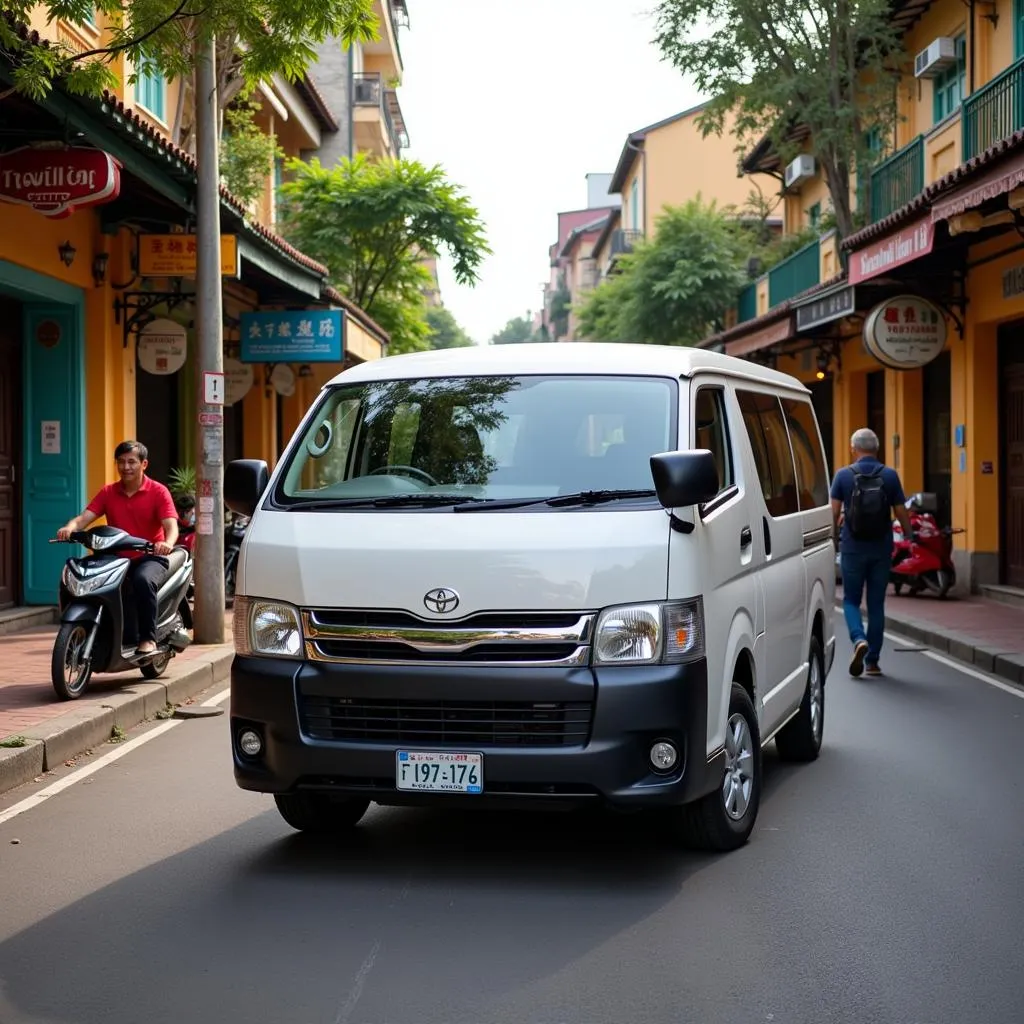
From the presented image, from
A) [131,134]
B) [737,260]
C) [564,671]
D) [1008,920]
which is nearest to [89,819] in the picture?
[564,671]

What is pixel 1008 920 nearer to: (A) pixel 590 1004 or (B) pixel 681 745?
(B) pixel 681 745

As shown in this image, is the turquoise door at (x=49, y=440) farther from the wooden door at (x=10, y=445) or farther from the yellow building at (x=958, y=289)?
the yellow building at (x=958, y=289)

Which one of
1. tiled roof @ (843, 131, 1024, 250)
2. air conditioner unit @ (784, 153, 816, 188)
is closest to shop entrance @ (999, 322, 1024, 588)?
tiled roof @ (843, 131, 1024, 250)

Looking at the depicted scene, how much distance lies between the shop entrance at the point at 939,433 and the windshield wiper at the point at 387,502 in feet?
56.7

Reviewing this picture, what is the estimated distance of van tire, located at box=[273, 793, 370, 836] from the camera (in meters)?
6.18

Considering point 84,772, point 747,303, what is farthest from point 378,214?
point 84,772

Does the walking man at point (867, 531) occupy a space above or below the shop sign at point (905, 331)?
below

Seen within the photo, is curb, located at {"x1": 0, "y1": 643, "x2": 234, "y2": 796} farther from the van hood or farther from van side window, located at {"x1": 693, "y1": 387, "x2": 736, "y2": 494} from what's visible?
van side window, located at {"x1": 693, "y1": 387, "x2": 736, "y2": 494}

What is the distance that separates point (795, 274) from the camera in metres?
31.8

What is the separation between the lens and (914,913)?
206 inches

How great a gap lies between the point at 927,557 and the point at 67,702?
1200 centimetres

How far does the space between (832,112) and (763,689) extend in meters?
19.5

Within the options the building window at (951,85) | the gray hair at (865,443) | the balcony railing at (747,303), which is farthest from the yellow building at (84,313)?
the balcony railing at (747,303)

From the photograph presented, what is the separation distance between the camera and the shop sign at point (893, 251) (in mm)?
16438
